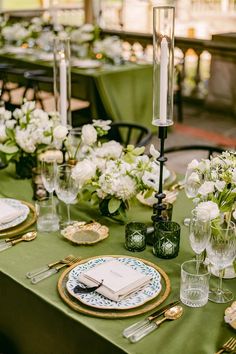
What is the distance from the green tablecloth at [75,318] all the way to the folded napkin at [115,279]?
0.08m

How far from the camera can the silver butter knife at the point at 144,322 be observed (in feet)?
4.33

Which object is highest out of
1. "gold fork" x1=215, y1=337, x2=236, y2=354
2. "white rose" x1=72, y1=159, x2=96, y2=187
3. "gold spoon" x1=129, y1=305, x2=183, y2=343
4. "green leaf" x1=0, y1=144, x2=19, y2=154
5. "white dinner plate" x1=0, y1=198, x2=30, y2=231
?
"white rose" x1=72, y1=159, x2=96, y2=187

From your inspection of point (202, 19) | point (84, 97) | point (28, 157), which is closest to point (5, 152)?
point (28, 157)

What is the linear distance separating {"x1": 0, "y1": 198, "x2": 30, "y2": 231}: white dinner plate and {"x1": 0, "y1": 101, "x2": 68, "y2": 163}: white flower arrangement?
27cm

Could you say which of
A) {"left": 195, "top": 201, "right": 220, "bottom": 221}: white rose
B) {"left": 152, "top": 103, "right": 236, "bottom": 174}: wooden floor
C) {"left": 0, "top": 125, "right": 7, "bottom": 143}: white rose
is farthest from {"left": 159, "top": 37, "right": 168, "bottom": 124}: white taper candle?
{"left": 152, "top": 103, "right": 236, "bottom": 174}: wooden floor

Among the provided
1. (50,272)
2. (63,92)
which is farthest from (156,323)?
(63,92)

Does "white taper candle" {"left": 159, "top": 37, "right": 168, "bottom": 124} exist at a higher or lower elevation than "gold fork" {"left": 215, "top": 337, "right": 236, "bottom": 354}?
higher

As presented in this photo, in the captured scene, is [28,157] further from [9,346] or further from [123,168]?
[9,346]

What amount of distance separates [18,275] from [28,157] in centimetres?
80

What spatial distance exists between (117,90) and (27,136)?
8.49 feet

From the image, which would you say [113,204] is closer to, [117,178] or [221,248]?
[117,178]

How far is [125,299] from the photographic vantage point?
144 cm

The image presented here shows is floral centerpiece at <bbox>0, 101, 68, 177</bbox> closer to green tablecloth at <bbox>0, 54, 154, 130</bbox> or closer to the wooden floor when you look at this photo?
the wooden floor

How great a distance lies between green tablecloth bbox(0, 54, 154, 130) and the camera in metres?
4.61
